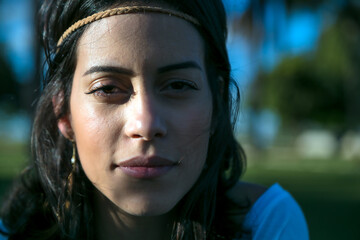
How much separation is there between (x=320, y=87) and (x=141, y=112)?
147 feet

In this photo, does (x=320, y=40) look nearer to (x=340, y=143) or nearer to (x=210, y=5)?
(x=340, y=143)

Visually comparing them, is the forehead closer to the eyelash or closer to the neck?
the eyelash

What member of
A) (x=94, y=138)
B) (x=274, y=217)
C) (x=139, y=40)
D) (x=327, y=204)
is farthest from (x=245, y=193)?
(x=327, y=204)

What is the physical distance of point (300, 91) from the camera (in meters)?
44.8

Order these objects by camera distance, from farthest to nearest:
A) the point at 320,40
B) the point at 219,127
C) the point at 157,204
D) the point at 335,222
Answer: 1. the point at 320,40
2. the point at 335,222
3. the point at 219,127
4. the point at 157,204

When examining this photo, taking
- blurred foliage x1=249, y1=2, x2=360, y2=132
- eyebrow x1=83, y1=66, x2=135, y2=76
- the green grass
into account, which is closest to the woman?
eyebrow x1=83, y1=66, x2=135, y2=76

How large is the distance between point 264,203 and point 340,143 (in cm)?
3859

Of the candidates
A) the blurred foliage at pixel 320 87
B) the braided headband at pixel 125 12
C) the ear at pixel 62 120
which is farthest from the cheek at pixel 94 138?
the blurred foliage at pixel 320 87

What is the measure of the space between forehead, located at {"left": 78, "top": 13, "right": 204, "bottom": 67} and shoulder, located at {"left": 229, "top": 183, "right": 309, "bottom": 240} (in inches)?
32.2

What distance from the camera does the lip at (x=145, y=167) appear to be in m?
1.63

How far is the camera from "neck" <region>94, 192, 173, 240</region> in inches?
76.9

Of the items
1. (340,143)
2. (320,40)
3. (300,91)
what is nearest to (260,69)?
(320,40)

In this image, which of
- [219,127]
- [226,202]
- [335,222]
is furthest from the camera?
[335,222]

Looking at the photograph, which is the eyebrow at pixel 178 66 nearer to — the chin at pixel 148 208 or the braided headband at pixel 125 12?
the braided headband at pixel 125 12
